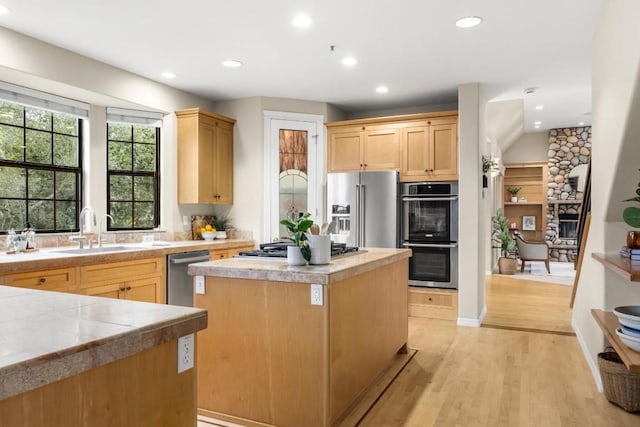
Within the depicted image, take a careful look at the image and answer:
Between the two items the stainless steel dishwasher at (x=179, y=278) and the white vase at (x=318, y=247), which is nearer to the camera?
the white vase at (x=318, y=247)

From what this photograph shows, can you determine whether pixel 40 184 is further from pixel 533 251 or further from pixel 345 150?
pixel 533 251

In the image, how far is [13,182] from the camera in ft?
12.3

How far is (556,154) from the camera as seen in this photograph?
10.8 metres

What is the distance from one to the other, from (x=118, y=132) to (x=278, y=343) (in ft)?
10.9

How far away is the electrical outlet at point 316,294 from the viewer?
232 cm

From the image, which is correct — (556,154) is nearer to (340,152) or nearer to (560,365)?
(340,152)

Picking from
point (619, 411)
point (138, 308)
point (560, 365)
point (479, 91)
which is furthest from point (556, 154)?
point (138, 308)

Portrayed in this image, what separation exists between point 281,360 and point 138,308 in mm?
1206

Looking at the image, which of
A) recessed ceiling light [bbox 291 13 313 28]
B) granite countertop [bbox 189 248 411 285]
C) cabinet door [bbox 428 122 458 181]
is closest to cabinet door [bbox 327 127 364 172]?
cabinet door [bbox 428 122 458 181]

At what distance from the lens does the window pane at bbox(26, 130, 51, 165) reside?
12.7 feet

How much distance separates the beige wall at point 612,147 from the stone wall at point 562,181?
7.86 m

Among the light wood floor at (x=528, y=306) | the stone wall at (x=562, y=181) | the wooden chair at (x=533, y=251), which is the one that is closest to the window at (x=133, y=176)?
the light wood floor at (x=528, y=306)

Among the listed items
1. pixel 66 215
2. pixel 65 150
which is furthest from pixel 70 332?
pixel 65 150

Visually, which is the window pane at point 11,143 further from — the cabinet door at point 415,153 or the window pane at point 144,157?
the cabinet door at point 415,153
